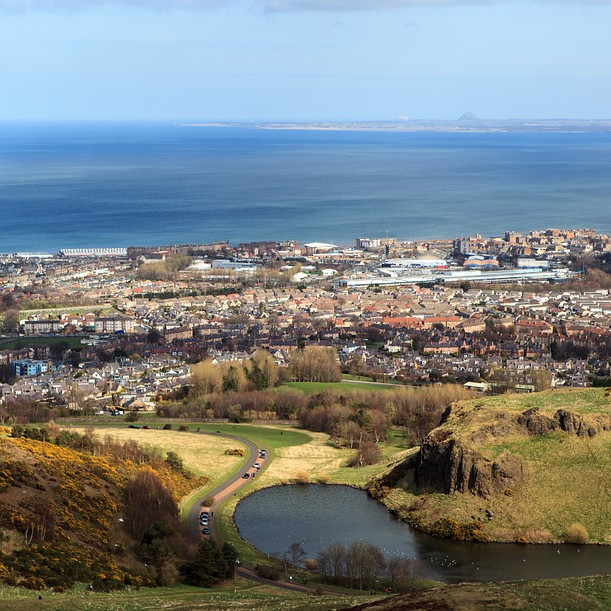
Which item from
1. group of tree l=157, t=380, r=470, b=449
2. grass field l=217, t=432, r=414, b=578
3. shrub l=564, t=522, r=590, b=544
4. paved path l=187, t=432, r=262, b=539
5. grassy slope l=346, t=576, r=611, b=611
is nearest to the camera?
grassy slope l=346, t=576, r=611, b=611

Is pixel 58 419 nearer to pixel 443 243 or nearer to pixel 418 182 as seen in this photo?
pixel 443 243

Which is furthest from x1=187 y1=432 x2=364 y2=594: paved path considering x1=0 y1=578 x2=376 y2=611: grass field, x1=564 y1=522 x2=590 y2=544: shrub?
x1=564 y1=522 x2=590 y2=544: shrub

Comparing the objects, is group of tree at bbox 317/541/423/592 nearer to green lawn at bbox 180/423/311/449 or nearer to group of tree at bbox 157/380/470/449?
green lawn at bbox 180/423/311/449

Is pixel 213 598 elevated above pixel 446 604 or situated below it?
below

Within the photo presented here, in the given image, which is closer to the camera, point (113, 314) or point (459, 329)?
point (459, 329)

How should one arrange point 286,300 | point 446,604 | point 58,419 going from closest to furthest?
point 446,604 → point 58,419 → point 286,300

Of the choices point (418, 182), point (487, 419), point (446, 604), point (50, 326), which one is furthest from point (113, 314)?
point (418, 182)

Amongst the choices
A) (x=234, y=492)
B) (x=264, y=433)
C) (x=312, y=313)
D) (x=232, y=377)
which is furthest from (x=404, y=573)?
(x=312, y=313)
